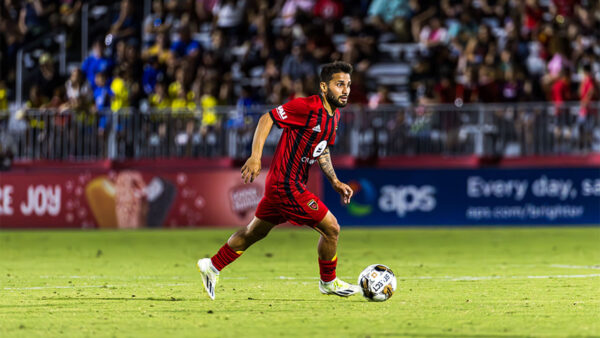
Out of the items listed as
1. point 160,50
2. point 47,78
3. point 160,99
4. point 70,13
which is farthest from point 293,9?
point 47,78

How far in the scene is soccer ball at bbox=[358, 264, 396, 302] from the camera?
8883 mm

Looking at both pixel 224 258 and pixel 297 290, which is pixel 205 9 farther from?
pixel 224 258

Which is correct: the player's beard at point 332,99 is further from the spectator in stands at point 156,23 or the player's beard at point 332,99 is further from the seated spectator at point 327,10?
the spectator in stands at point 156,23

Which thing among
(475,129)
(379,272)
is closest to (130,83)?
(475,129)

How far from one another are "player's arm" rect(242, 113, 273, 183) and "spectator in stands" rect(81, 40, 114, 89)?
14.4m

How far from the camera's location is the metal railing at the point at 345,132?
20.3 meters

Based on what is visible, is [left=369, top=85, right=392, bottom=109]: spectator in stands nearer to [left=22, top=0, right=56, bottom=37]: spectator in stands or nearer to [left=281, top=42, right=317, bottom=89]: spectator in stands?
[left=281, top=42, right=317, bottom=89]: spectator in stands

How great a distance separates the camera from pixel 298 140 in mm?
9195

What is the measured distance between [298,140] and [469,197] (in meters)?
12.2

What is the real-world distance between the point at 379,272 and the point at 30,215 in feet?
46.4

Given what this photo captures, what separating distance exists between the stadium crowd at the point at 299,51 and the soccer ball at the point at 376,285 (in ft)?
38.7

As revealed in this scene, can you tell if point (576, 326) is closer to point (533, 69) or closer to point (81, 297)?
point (81, 297)

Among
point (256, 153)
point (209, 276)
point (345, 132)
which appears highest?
point (345, 132)

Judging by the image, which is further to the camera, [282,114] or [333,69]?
[333,69]
